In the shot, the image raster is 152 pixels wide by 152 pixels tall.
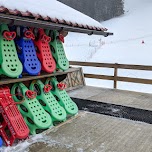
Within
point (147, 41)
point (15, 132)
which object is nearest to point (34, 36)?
point (15, 132)

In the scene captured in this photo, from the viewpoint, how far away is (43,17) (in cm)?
380

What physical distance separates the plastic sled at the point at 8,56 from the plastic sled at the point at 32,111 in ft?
1.25

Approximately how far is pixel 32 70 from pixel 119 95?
338cm

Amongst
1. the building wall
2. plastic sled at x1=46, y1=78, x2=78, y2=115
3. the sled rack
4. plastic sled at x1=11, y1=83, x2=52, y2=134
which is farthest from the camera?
the building wall

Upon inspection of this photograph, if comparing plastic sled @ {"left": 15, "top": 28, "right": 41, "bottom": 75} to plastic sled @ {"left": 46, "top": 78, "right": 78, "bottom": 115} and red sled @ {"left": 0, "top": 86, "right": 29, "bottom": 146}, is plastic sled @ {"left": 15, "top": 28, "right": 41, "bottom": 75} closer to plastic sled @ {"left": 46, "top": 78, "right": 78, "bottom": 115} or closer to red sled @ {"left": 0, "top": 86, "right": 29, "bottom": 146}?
red sled @ {"left": 0, "top": 86, "right": 29, "bottom": 146}

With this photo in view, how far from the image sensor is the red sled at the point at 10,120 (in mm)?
3648

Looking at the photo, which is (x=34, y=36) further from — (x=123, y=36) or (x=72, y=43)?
(x=123, y=36)

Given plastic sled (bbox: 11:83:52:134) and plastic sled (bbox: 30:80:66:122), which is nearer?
plastic sled (bbox: 11:83:52:134)

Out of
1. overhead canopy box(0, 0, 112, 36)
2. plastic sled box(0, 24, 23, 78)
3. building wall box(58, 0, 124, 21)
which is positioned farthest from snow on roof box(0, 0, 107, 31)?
building wall box(58, 0, 124, 21)

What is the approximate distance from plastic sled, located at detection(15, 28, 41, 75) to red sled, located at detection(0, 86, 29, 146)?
0.52 meters

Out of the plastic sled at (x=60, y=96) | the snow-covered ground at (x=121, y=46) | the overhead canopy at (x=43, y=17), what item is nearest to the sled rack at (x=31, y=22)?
the overhead canopy at (x=43, y=17)

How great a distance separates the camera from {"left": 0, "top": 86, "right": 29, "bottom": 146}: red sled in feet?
12.0

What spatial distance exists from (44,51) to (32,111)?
1.14 meters

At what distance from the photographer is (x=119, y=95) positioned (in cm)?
686
